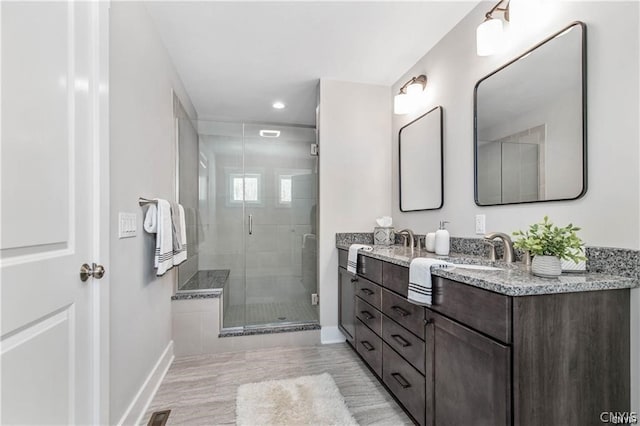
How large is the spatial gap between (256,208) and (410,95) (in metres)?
2.02

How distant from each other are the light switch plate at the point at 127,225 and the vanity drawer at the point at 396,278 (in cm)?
150

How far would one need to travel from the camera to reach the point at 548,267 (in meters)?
1.06

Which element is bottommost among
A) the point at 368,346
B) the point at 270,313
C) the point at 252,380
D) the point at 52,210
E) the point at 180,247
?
the point at 252,380

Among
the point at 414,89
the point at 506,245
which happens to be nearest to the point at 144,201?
the point at 506,245

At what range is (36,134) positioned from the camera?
2.89 ft

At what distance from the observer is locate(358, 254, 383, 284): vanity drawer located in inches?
73.4

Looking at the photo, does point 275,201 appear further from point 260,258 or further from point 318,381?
point 318,381

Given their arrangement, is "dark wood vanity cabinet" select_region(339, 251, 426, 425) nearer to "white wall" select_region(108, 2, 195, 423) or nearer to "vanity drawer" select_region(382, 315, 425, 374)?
"vanity drawer" select_region(382, 315, 425, 374)

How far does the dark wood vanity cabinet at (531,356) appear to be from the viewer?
91 cm

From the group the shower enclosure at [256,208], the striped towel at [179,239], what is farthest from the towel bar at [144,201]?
the shower enclosure at [256,208]

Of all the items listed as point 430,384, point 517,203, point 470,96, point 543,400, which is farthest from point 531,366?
point 470,96

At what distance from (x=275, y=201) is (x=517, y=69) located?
2.51 metres

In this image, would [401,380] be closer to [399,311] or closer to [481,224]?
[399,311]

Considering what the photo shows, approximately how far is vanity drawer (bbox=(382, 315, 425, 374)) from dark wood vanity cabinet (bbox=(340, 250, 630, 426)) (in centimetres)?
16
